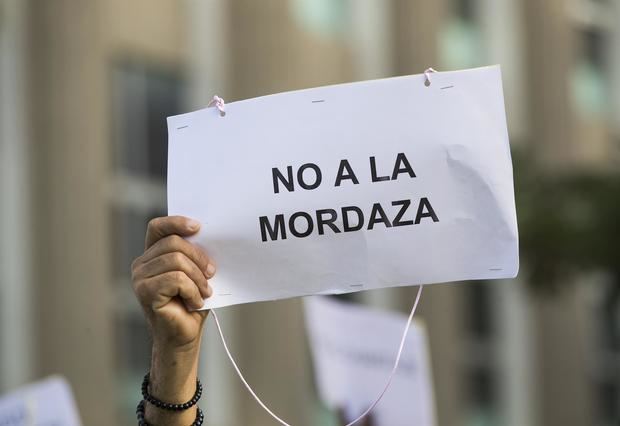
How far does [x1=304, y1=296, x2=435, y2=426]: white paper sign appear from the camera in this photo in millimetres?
5684

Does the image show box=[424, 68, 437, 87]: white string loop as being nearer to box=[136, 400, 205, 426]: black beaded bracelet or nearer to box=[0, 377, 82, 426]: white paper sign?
box=[136, 400, 205, 426]: black beaded bracelet

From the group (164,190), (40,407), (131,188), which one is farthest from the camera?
(164,190)

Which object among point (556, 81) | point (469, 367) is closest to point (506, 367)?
point (469, 367)

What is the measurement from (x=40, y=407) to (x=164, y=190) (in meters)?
11.4

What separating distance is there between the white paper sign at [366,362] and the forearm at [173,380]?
266cm

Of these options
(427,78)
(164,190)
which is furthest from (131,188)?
(427,78)

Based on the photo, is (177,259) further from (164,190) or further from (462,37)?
(462,37)

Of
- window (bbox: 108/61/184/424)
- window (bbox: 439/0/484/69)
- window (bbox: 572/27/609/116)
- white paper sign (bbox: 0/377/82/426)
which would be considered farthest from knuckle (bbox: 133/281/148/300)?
window (bbox: 572/27/609/116)

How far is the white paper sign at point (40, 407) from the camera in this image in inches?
189

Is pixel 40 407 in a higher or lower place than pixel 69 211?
lower

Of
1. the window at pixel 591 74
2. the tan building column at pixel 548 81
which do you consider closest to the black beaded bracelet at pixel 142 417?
the tan building column at pixel 548 81

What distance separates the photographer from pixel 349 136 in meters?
3.09

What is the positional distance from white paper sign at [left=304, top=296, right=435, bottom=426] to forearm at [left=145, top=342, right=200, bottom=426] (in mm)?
2662

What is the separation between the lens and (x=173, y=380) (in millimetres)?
3027
